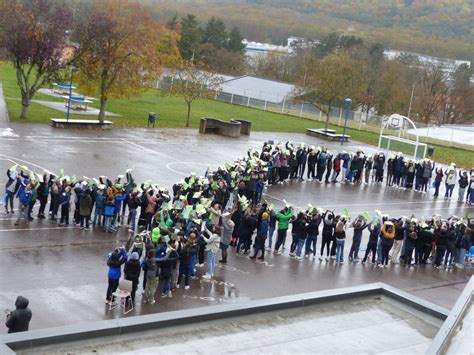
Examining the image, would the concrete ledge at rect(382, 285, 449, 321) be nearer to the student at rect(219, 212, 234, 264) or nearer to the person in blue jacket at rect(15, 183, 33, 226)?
the student at rect(219, 212, 234, 264)

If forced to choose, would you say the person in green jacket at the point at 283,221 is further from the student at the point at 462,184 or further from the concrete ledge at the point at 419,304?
the student at the point at 462,184

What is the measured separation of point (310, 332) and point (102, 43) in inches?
1253

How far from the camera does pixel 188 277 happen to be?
17.0 meters

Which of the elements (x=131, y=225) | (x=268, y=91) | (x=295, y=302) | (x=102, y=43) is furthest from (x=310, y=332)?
(x=268, y=91)

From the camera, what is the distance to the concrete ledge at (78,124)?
3716 cm

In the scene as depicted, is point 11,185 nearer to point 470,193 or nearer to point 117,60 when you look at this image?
point 117,60

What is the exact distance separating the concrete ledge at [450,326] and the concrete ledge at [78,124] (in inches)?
1198

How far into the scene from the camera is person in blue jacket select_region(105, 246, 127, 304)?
14602 millimetres

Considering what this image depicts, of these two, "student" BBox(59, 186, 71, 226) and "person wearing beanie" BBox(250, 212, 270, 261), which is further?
"student" BBox(59, 186, 71, 226)

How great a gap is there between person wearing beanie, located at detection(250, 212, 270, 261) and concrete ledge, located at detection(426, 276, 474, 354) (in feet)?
33.9

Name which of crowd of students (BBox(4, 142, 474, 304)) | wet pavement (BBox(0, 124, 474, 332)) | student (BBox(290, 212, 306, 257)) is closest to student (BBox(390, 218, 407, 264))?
crowd of students (BBox(4, 142, 474, 304))

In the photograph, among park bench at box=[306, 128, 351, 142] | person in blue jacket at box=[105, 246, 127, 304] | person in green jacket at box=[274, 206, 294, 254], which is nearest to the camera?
person in blue jacket at box=[105, 246, 127, 304]

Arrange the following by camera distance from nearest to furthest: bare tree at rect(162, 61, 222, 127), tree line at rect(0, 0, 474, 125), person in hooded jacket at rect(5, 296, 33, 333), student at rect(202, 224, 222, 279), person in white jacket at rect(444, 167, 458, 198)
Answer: person in hooded jacket at rect(5, 296, 33, 333) → student at rect(202, 224, 222, 279) → person in white jacket at rect(444, 167, 458, 198) → tree line at rect(0, 0, 474, 125) → bare tree at rect(162, 61, 222, 127)

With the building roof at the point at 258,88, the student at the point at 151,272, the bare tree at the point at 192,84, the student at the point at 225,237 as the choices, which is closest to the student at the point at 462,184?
the student at the point at 225,237
